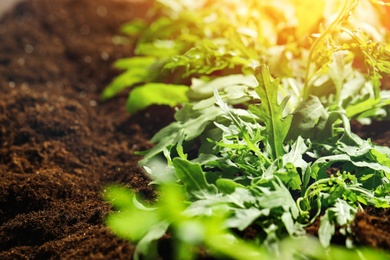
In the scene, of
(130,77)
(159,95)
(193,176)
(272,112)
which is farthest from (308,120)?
(130,77)

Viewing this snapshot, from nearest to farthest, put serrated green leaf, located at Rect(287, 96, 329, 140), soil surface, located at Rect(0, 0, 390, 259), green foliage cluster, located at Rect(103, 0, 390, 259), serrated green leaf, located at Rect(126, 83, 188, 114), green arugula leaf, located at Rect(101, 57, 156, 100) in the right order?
green foliage cluster, located at Rect(103, 0, 390, 259)
soil surface, located at Rect(0, 0, 390, 259)
serrated green leaf, located at Rect(287, 96, 329, 140)
serrated green leaf, located at Rect(126, 83, 188, 114)
green arugula leaf, located at Rect(101, 57, 156, 100)

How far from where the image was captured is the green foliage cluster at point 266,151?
4.08 ft

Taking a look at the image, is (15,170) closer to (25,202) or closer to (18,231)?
(25,202)

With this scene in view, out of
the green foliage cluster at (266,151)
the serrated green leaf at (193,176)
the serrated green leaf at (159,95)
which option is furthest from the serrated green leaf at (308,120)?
the serrated green leaf at (159,95)

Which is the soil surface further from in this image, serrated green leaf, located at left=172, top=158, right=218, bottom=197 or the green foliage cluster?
serrated green leaf, located at left=172, top=158, right=218, bottom=197

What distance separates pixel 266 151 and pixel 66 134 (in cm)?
112

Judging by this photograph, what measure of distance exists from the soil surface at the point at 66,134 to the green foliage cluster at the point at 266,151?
0.09 metres

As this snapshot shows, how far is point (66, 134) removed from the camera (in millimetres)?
2268

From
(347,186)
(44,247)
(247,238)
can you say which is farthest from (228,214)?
(44,247)

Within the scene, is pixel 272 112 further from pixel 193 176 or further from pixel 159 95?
pixel 159 95

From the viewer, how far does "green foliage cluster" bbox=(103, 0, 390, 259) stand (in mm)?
1244

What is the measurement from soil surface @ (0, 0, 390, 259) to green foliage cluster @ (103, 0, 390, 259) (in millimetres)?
89

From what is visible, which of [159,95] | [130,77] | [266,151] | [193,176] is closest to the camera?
[193,176]

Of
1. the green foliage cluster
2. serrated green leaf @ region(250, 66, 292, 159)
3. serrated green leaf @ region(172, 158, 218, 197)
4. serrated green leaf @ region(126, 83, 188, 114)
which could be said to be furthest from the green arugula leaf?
serrated green leaf @ region(172, 158, 218, 197)
